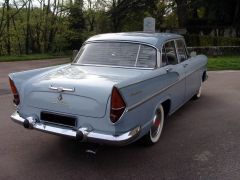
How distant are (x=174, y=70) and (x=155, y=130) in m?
1.11

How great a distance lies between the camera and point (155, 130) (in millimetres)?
5219

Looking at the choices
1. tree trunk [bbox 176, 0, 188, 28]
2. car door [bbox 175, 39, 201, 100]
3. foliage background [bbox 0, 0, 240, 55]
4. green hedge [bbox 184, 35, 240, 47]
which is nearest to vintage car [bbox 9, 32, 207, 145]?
car door [bbox 175, 39, 201, 100]

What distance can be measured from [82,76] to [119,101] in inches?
35.2

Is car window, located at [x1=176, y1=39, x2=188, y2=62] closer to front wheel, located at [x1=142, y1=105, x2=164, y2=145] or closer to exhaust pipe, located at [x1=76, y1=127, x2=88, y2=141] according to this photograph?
front wheel, located at [x1=142, y1=105, x2=164, y2=145]

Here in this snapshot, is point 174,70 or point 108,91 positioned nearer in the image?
point 108,91

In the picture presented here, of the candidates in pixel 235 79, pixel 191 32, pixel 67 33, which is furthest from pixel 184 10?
pixel 235 79

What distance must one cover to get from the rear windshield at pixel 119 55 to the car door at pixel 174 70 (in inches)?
11.2

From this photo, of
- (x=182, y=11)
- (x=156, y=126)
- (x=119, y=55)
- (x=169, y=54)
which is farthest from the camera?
(x=182, y=11)

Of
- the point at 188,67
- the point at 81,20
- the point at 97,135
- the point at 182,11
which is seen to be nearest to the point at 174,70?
the point at 188,67

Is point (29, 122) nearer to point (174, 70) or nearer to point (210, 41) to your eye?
point (174, 70)

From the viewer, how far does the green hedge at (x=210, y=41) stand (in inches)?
843

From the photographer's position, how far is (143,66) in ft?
17.3

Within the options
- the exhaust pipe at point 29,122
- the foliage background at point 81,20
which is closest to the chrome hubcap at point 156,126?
the exhaust pipe at point 29,122

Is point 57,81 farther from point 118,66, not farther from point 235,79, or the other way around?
point 235,79
